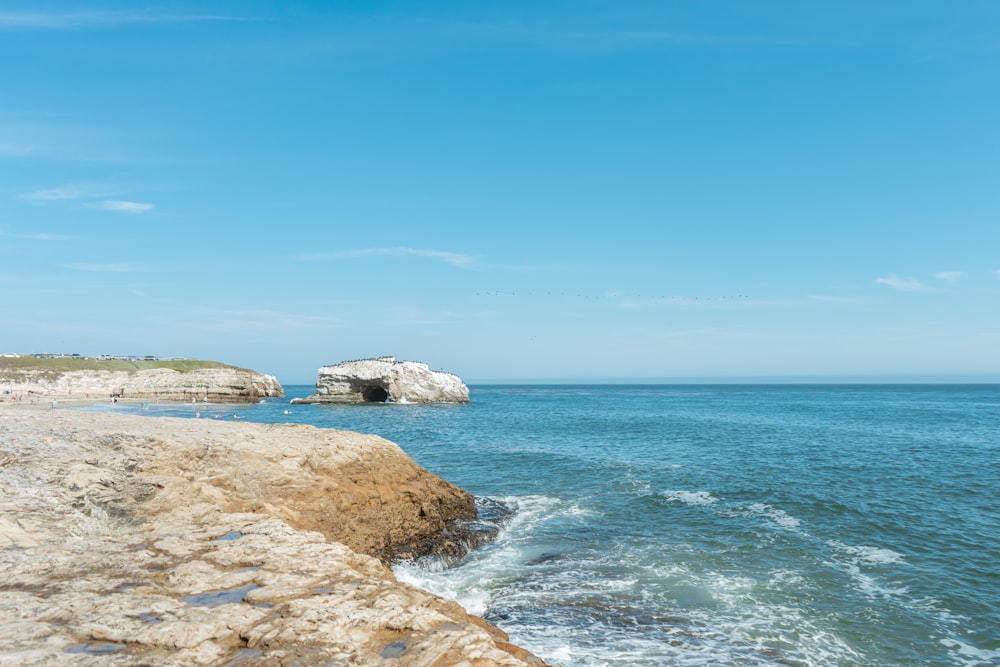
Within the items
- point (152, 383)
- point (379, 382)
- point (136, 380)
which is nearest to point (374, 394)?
point (379, 382)

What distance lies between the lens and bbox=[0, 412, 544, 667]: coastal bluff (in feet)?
21.2

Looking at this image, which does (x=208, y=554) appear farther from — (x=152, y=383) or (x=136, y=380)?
(x=136, y=380)

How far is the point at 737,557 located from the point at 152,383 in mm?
106434

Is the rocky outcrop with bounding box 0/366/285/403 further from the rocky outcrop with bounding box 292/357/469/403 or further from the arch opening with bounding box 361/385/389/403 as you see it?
the arch opening with bounding box 361/385/389/403

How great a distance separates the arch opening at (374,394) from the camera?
92688 mm

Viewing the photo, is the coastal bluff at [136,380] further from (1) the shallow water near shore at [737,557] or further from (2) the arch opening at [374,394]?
(1) the shallow water near shore at [737,557]

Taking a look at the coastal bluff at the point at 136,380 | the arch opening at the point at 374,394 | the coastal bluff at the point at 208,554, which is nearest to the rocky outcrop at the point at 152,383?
the coastal bluff at the point at 136,380

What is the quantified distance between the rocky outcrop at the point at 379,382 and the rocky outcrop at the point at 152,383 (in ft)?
60.6

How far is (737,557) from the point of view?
17.4m

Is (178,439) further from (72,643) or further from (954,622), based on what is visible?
(954,622)

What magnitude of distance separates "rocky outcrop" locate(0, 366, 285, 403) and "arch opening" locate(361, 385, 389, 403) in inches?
878

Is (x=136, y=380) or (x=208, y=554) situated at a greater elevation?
(x=208, y=554)

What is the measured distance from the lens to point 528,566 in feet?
55.1

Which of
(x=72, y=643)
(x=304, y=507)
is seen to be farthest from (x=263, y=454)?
(x=72, y=643)
